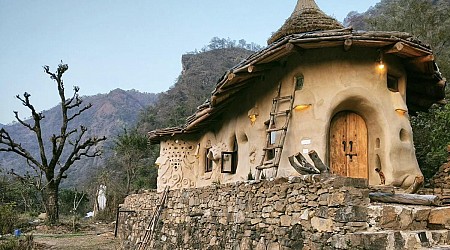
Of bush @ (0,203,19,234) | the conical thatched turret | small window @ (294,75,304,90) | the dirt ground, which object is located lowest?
the dirt ground

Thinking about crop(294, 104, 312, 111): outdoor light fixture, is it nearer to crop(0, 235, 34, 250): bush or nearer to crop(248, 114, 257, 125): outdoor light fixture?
crop(248, 114, 257, 125): outdoor light fixture

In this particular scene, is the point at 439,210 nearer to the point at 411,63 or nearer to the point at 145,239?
the point at 411,63

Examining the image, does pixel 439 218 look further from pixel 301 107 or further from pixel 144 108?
pixel 144 108

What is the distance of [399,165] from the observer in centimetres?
987

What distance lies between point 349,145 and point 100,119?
7458 centimetres

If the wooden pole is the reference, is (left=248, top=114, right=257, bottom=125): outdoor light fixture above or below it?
above

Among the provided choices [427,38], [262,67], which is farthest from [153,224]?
[427,38]

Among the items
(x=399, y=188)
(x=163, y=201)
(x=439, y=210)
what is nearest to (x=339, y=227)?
(x=439, y=210)

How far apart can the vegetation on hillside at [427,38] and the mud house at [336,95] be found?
13.3 ft

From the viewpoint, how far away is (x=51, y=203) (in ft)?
69.8

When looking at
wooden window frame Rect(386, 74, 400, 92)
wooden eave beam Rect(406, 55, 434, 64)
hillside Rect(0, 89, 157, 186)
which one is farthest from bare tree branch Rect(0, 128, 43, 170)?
hillside Rect(0, 89, 157, 186)

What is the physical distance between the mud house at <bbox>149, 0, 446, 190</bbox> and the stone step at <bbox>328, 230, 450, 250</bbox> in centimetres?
454

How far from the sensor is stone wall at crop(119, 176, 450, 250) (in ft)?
17.3

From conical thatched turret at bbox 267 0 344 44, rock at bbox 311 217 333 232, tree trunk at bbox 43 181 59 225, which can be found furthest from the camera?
tree trunk at bbox 43 181 59 225
